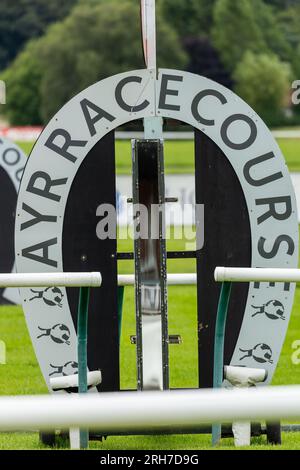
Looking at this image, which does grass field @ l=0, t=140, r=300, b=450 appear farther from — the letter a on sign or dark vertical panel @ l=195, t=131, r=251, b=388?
the letter a on sign

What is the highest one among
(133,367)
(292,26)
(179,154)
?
(292,26)

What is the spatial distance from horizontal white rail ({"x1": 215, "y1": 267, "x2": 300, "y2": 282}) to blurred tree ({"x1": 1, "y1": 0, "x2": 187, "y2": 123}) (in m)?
52.1

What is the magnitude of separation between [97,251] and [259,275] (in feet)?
2.11

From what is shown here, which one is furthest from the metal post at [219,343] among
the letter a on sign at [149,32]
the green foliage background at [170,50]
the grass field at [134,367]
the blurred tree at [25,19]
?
the blurred tree at [25,19]

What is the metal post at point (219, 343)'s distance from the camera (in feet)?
12.0

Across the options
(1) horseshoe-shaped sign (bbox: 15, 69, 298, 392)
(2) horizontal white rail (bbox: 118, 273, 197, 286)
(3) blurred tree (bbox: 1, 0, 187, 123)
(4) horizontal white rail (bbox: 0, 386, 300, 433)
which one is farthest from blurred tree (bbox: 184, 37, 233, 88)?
(4) horizontal white rail (bbox: 0, 386, 300, 433)

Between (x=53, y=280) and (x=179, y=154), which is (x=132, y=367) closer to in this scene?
(x=53, y=280)

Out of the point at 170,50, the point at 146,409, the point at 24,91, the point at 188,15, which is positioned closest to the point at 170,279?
the point at 146,409

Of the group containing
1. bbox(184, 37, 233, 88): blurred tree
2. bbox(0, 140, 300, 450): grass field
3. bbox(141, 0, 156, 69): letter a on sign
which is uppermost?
bbox(184, 37, 233, 88): blurred tree

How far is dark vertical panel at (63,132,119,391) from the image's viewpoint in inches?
153

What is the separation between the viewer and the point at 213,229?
3.91 metres

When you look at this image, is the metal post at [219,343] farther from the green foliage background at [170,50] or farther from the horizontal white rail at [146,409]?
the green foliage background at [170,50]

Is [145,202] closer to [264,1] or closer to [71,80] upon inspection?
[71,80]

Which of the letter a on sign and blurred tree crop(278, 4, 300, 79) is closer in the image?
the letter a on sign
